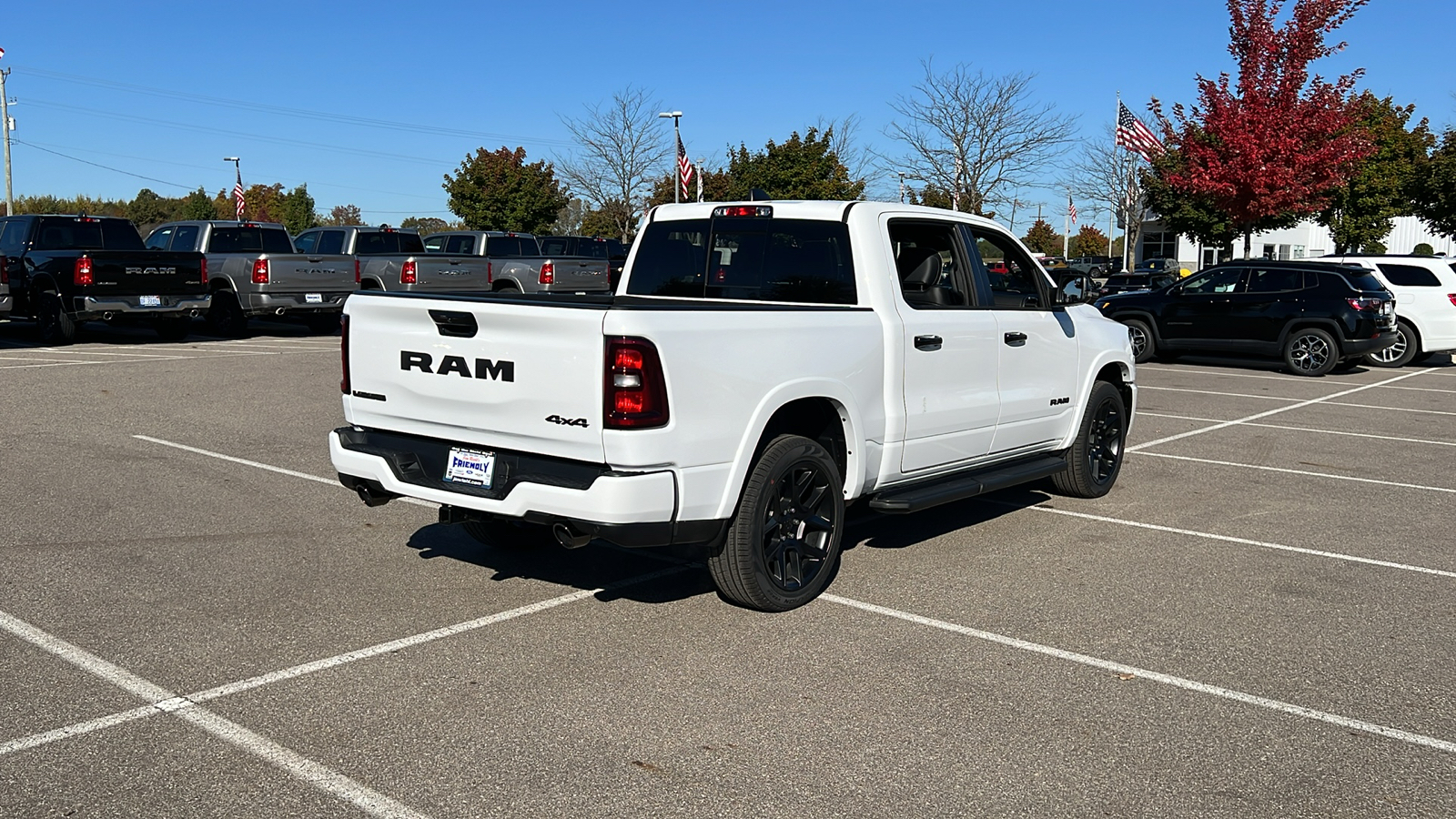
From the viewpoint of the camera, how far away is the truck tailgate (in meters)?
4.95

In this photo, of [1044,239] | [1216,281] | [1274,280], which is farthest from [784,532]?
[1044,239]

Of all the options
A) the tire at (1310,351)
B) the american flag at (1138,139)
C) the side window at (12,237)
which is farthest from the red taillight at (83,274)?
the american flag at (1138,139)

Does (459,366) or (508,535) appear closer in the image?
(459,366)

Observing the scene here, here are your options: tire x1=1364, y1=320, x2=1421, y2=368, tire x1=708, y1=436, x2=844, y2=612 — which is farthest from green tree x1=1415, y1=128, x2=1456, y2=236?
tire x1=708, y1=436, x2=844, y2=612

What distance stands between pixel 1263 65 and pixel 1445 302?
11389 mm

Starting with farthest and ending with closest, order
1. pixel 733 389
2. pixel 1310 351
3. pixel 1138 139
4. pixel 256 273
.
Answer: pixel 1138 139 < pixel 256 273 < pixel 1310 351 < pixel 733 389

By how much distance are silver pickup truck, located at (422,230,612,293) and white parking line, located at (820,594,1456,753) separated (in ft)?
56.1

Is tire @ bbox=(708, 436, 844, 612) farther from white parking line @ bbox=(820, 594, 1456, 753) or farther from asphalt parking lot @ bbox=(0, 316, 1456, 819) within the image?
white parking line @ bbox=(820, 594, 1456, 753)

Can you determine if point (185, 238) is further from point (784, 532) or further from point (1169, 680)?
point (1169, 680)

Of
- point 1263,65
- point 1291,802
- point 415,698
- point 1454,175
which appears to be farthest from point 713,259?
point 1454,175

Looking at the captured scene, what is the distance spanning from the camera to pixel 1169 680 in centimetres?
488

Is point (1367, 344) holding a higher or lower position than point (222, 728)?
higher

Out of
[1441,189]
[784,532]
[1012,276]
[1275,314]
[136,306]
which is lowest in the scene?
[784,532]

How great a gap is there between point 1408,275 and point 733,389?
1786 cm
